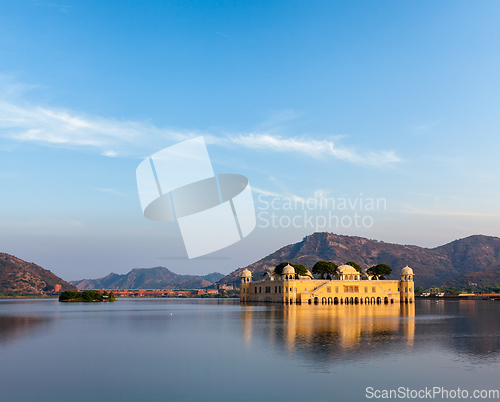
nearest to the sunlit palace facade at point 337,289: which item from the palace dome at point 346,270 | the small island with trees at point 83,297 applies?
the palace dome at point 346,270

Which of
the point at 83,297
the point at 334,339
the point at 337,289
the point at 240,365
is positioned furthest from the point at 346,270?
the point at 240,365

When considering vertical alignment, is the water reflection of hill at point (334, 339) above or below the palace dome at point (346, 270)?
below

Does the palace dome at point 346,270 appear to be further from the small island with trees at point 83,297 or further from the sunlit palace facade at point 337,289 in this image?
the small island with trees at point 83,297

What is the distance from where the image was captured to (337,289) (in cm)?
13238

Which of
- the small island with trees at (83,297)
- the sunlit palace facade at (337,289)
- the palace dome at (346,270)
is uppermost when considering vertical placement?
the palace dome at (346,270)

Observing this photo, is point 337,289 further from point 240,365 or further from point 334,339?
point 240,365

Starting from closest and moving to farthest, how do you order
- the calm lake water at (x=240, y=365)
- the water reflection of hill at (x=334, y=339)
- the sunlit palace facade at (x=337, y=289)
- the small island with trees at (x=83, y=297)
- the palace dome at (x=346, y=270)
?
the calm lake water at (x=240, y=365)
the water reflection of hill at (x=334, y=339)
the sunlit palace facade at (x=337, y=289)
the palace dome at (x=346, y=270)
the small island with trees at (x=83, y=297)

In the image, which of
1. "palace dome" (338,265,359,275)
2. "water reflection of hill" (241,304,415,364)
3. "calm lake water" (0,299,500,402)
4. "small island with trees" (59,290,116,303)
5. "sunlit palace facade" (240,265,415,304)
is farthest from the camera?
"small island with trees" (59,290,116,303)

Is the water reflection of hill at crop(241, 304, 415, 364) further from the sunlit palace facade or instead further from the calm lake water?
the sunlit palace facade

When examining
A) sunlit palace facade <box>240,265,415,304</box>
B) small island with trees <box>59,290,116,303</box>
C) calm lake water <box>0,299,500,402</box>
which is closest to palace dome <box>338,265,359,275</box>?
sunlit palace facade <box>240,265,415,304</box>

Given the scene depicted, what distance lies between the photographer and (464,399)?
22094 mm

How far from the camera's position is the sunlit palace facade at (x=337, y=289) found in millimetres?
129250

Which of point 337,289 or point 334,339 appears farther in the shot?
point 337,289

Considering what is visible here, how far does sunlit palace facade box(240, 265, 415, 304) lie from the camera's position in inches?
5089
